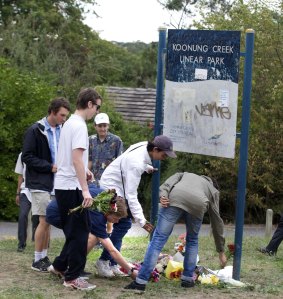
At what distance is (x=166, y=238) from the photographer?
798cm

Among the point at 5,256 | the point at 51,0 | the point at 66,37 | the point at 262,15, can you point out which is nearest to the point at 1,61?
the point at 262,15

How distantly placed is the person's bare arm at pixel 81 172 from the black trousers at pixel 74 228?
19cm

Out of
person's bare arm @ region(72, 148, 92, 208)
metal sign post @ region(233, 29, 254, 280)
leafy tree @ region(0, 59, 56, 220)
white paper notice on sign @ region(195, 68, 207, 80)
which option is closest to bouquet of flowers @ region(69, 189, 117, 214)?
person's bare arm @ region(72, 148, 92, 208)

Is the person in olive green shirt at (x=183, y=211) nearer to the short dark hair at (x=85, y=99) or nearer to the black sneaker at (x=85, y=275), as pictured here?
the black sneaker at (x=85, y=275)

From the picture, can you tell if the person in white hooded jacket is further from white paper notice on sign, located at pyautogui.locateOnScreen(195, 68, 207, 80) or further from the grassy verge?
white paper notice on sign, located at pyautogui.locateOnScreen(195, 68, 207, 80)

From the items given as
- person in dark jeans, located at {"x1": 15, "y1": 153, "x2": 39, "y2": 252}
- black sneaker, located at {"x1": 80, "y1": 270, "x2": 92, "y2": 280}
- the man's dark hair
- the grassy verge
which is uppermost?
the man's dark hair

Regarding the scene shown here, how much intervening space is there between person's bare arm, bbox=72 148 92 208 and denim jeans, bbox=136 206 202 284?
2.87 ft

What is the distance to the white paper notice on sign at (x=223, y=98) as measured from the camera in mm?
8758

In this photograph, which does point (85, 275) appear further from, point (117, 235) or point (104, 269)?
point (117, 235)

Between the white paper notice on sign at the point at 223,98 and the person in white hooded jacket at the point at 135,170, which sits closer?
the person in white hooded jacket at the point at 135,170

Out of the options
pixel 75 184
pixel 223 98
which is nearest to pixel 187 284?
pixel 75 184

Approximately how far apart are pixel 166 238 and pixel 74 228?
3.20 feet

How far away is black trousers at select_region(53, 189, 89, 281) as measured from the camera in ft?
25.3

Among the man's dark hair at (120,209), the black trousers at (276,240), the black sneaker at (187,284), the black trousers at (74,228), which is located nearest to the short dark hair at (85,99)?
the black trousers at (74,228)
